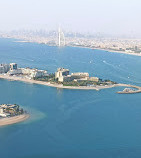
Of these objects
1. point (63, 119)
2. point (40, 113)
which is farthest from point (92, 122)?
point (40, 113)

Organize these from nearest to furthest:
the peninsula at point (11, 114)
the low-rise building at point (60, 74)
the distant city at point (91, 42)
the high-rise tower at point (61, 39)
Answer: the peninsula at point (11, 114)
the low-rise building at point (60, 74)
the distant city at point (91, 42)
the high-rise tower at point (61, 39)

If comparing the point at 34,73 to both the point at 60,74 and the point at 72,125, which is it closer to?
the point at 60,74

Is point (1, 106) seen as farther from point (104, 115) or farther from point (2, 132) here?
point (104, 115)

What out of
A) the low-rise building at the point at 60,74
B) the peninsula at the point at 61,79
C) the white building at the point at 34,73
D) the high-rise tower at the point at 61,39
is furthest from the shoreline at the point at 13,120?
the high-rise tower at the point at 61,39

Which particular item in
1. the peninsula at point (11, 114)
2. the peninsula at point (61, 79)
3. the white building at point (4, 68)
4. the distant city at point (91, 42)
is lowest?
the peninsula at point (11, 114)

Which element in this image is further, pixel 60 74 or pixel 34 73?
pixel 34 73

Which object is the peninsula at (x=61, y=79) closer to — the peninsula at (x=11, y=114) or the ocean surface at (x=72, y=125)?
the ocean surface at (x=72, y=125)

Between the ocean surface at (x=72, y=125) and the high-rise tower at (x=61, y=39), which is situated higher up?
the high-rise tower at (x=61, y=39)

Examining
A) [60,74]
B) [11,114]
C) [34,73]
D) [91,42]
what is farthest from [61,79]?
[91,42]
